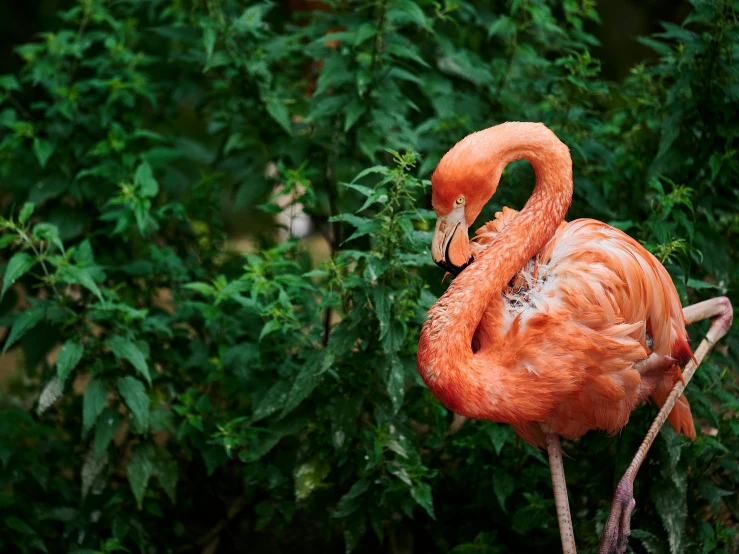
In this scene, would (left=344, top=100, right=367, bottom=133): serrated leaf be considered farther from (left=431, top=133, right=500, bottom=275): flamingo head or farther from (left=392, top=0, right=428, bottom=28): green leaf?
(left=431, top=133, right=500, bottom=275): flamingo head

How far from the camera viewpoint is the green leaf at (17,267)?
3170 millimetres

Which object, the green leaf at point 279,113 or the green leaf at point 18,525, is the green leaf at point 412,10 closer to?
the green leaf at point 279,113

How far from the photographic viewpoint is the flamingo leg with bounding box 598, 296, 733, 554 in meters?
2.76

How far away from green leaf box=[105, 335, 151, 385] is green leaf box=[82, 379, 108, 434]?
0.47 feet

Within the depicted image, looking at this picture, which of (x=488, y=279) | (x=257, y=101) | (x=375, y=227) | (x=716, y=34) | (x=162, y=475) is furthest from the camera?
(x=257, y=101)

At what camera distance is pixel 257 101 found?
164 inches

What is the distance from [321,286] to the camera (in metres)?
3.84

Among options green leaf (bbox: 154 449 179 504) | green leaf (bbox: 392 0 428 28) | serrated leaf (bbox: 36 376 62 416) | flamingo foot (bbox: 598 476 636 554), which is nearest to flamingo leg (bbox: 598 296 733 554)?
flamingo foot (bbox: 598 476 636 554)

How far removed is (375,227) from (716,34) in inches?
62.8

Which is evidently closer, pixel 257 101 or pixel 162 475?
pixel 162 475

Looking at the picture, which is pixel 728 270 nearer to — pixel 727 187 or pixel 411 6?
pixel 727 187

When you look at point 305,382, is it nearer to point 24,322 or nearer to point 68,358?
point 68,358

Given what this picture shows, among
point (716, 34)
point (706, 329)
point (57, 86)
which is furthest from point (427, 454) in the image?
point (57, 86)

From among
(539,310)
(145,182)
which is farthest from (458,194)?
(145,182)
